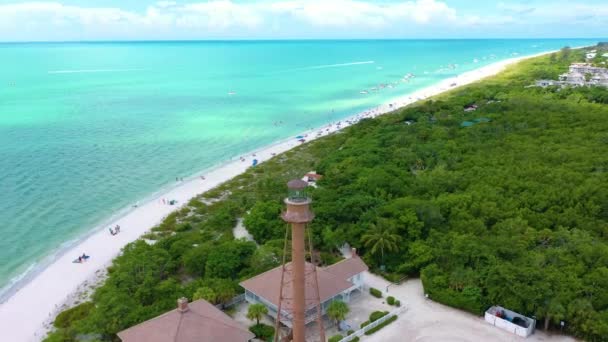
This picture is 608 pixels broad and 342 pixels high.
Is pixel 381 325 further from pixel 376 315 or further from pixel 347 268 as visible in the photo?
pixel 347 268

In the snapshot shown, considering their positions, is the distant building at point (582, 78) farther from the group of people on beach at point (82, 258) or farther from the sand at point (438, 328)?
the group of people on beach at point (82, 258)

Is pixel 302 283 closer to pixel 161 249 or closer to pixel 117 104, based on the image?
pixel 161 249

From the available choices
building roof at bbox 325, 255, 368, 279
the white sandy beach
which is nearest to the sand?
building roof at bbox 325, 255, 368, 279

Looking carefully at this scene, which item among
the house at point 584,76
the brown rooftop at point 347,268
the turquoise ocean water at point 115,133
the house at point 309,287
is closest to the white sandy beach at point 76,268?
the turquoise ocean water at point 115,133

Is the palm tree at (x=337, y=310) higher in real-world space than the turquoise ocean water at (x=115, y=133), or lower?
higher

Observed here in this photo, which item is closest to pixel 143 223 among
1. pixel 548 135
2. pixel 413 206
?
pixel 413 206

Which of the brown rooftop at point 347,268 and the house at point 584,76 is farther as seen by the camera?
the house at point 584,76

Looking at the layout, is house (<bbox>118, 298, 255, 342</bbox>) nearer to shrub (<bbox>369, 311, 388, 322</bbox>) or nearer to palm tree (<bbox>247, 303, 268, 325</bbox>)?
palm tree (<bbox>247, 303, 268, 325</bbox>)
